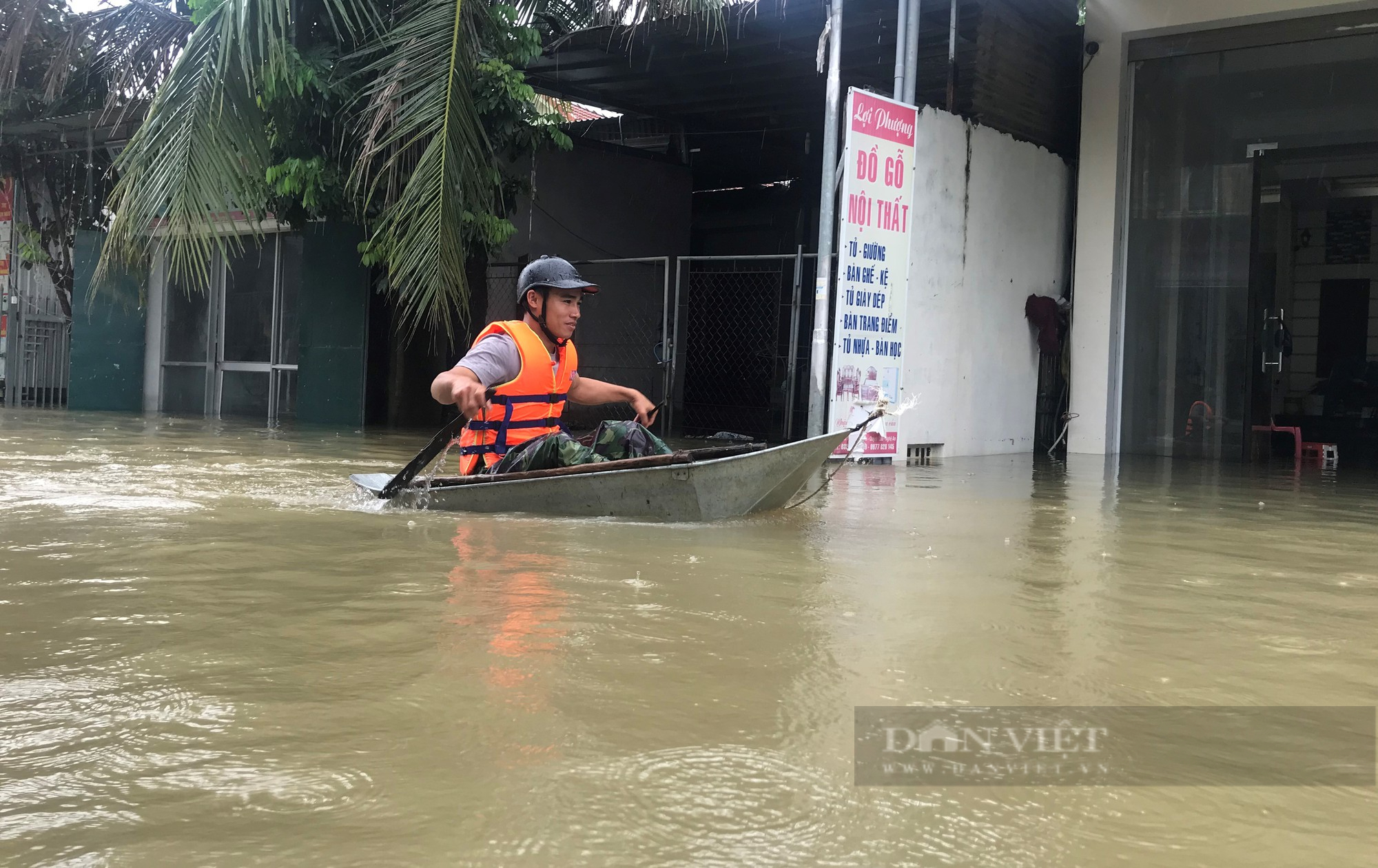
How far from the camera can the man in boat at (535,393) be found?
20.3 ft

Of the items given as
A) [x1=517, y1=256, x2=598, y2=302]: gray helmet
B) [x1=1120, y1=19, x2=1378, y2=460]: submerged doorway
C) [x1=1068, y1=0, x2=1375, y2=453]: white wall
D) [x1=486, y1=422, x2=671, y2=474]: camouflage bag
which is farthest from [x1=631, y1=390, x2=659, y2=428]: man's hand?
[x1=1120, y1=19, x2=1378, y2=460]: submerged doorway

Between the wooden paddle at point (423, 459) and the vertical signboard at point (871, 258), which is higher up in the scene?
the vertical signboard at point (871, 258)

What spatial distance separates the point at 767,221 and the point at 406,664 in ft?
57.2

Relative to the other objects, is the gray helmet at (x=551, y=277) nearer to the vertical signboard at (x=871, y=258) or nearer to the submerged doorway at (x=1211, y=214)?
the vertical signboard at (x=871, y=258)

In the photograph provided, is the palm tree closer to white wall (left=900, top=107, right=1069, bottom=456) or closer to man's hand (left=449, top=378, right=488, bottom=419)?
white wall (left=900, top=107, right=1069, bottom=456)

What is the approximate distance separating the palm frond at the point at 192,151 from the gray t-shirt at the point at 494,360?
3.54 m

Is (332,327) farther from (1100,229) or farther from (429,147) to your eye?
(1100,229)

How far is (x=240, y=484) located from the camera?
750cm

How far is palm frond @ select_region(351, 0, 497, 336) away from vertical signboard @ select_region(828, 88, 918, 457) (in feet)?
9.62

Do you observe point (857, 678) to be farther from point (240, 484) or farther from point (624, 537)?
point (240, 484)

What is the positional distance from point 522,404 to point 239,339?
11988 mm

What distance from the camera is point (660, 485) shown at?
5.84 metres

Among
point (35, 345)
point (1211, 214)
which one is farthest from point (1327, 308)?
point (35, 345)

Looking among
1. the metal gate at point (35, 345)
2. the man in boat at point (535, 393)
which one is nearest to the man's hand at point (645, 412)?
the man in boat at point (535, 393)
